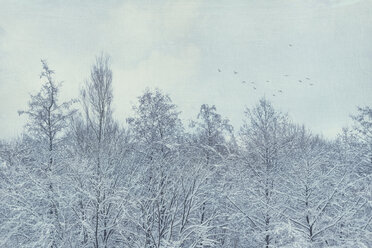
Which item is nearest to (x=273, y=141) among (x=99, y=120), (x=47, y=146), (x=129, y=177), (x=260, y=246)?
(x=260, y=246)

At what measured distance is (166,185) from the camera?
327 inches

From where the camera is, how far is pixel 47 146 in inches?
557

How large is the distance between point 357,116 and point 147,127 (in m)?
13.5

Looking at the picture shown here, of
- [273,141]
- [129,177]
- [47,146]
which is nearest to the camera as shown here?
[129,177]

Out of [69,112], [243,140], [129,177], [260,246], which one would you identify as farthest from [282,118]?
[69,112]

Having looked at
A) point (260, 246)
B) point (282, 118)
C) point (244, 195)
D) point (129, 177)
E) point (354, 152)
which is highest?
point (282, 118)

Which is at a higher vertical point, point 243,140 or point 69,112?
point 69,112

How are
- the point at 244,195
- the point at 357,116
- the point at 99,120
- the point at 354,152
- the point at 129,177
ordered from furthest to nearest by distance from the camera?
the point at 357,116, the point at 354,152, the point at 244,195, the point at 99,120, the point at 129,177

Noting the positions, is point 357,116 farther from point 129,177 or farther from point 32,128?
point 32,128

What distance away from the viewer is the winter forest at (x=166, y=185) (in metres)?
8.05

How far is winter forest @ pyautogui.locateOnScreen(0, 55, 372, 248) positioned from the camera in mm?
8047

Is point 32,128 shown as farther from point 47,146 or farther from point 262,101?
point 262,101

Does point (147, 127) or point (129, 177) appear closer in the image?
point (129, 177)

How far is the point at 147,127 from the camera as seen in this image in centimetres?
1548
